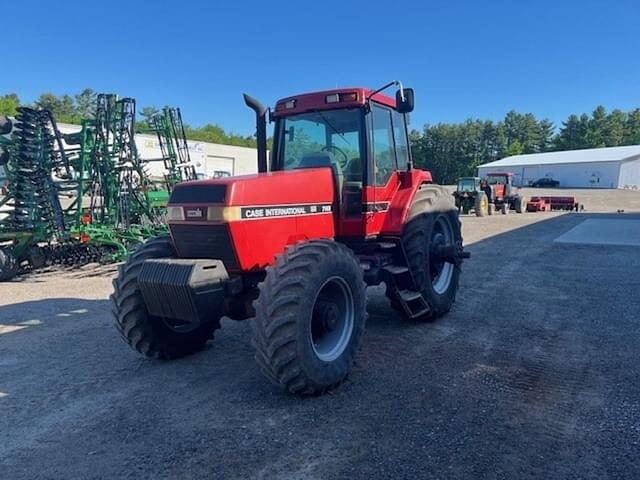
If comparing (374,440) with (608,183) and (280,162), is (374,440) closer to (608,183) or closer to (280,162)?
(280,162)

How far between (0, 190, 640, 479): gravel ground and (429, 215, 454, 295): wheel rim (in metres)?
0.40

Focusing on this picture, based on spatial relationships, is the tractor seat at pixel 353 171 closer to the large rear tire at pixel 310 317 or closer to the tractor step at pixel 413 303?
the large rear tire at pixel 310 317

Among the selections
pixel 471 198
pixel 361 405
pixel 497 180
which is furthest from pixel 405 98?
pixel 497 180

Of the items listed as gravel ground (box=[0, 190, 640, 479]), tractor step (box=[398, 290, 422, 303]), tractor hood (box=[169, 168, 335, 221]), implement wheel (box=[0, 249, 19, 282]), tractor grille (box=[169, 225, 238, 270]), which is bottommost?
gravel ground (box=[0, 190, 640, 479])

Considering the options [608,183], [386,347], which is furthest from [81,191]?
[608,183]

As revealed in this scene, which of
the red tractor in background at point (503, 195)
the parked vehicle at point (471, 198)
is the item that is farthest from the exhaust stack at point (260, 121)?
the red tractor in background at point (503, 195)

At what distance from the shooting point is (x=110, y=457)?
2912mm

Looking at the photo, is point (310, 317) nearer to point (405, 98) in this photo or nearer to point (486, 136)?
point (405, 98)

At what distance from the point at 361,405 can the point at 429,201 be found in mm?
2774

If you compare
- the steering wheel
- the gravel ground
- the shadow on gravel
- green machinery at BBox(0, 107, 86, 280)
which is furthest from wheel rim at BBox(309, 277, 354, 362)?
green machinery at BBox(0, 107, 86, 280)

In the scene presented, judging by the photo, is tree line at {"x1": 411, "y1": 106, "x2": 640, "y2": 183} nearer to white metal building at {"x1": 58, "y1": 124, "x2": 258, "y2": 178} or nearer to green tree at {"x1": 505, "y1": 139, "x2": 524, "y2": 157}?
green tree at {"x1": 505, "y1": 139, "x2": 524, "y2": 157}

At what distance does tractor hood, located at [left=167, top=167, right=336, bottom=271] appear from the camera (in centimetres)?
369

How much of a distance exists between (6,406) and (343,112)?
386 cm

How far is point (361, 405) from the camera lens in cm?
356
